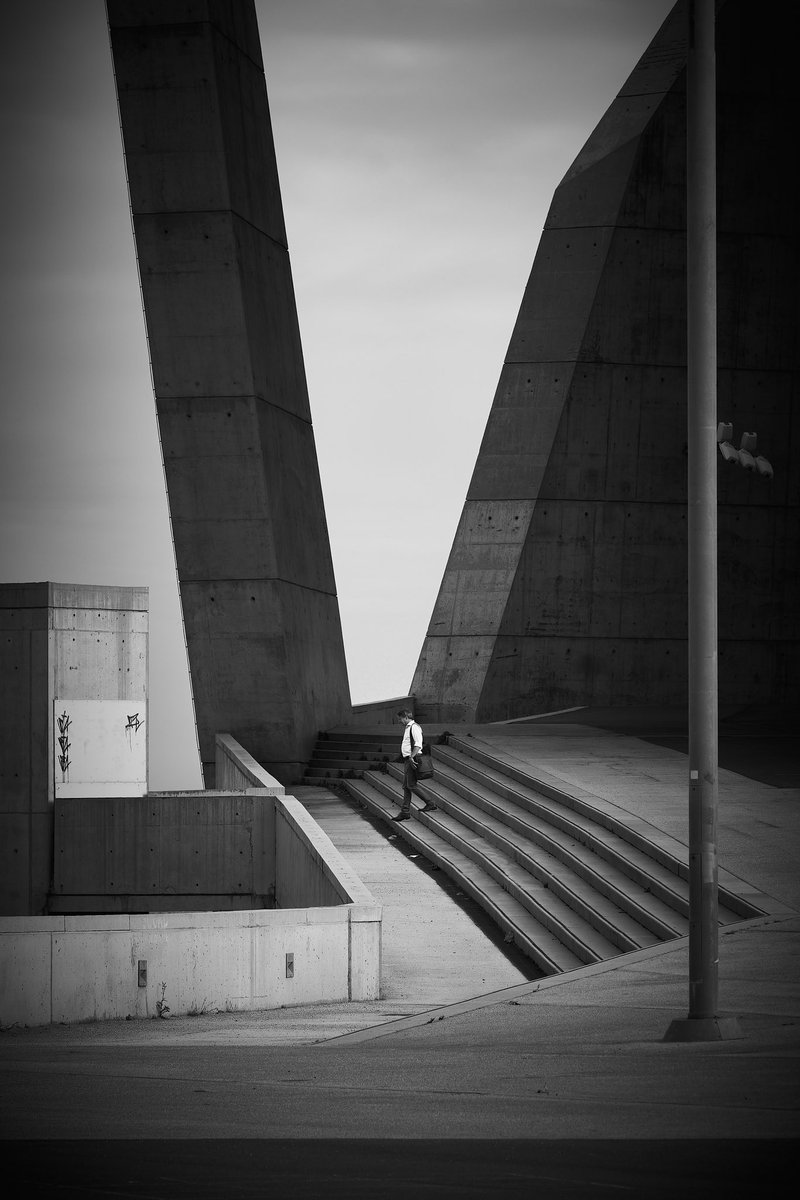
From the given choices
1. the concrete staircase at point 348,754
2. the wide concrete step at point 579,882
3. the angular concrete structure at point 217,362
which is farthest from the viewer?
the concrete staircase at point 348,754

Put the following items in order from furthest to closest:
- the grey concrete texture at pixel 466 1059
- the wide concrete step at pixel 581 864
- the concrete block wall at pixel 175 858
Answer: the concrete block wall at pixel 175 858
the wide concrete step at pixel 581 864
the grey concrete texture at pixel 466 1059

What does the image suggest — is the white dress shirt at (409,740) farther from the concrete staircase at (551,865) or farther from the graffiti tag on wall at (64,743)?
the graffiti tag on wall at (64,743)

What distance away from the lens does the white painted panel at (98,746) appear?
21031 millimetres

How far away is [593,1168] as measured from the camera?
5.50 meters

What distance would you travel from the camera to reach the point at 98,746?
21.3 metres

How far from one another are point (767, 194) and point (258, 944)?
83.4ft

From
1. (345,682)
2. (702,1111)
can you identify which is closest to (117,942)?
(702,1111)

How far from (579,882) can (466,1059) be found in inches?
317

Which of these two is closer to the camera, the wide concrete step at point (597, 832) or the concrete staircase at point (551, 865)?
the concrete staircase at point (551, 865)

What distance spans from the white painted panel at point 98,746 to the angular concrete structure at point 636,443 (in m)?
12.4

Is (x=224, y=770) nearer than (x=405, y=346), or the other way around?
(x=224, y=770)

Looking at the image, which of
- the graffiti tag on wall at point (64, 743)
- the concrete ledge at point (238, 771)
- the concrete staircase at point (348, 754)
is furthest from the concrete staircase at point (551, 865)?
the graffiti tag on wall at point (64, 743)

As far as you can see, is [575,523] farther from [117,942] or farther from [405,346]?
[117,942]

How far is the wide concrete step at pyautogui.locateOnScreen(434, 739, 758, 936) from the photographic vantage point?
14.7 meters
